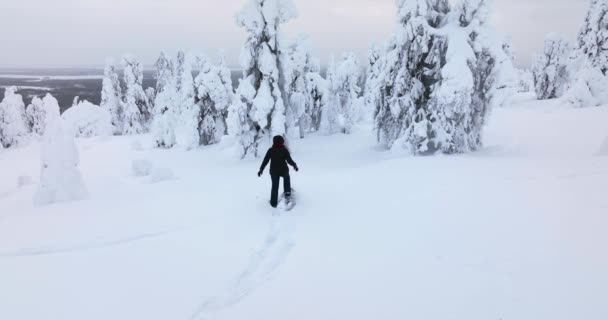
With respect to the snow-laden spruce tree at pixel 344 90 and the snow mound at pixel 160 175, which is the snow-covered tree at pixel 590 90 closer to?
the snow-laden spruce tree at pixel 344 90

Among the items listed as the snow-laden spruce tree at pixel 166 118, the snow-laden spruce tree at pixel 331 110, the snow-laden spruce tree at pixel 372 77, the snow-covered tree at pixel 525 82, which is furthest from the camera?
the snow-covered tree at pixel 525 82

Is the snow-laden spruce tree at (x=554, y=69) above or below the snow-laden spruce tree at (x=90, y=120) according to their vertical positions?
above

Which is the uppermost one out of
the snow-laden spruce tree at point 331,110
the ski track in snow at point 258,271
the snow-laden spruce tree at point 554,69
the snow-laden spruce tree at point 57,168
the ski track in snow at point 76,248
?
the snow-laden spruce tree at point 554,69

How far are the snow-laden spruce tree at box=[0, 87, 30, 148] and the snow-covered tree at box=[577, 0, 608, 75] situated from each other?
65299mm

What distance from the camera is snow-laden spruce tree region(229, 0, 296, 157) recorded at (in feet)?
65.9

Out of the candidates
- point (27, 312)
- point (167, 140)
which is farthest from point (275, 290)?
point (167, 140)

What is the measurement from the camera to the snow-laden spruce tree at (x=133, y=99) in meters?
49.9

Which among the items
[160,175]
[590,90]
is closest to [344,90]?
[590,90]

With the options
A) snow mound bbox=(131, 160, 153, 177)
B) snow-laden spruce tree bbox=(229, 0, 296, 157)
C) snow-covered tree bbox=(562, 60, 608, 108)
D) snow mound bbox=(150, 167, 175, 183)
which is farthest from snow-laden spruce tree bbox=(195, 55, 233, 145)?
snow-covered tree bbox=(562, 60, 608, 108)

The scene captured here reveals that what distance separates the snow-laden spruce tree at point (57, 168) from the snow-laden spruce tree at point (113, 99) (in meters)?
45.4

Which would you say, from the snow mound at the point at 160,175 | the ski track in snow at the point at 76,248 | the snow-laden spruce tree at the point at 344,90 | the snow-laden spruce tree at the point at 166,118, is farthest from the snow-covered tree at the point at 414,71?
the snow-laden spruce tree at the point at 166,118

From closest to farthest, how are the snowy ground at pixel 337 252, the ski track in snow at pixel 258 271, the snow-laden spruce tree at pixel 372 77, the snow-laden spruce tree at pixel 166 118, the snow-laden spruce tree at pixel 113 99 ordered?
1. the snowy ground at pixel 337 252
2. the ski track in snow at pixel 258 271
3. the snow-laden spruce tree at pixel 372 77
4. the snow-laden spruce tree at pixel 166 118
5. the snow-laden spruce tree at pixel 113 99

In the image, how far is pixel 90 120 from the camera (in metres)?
52.5

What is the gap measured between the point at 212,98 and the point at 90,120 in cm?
3217
